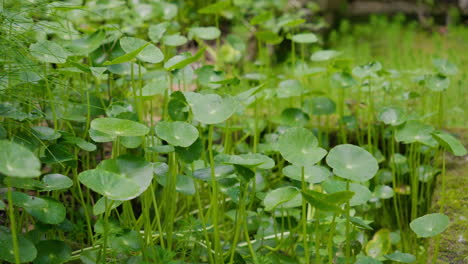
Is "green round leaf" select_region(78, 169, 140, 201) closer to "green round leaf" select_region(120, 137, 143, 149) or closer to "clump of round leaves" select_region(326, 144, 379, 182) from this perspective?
"green round leaf" select_region(120, 137, 143, 149)

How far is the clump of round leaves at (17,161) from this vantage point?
0.79 m

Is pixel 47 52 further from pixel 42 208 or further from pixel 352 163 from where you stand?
pixel 352 163

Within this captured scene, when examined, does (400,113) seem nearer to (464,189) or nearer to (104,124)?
(464,189)

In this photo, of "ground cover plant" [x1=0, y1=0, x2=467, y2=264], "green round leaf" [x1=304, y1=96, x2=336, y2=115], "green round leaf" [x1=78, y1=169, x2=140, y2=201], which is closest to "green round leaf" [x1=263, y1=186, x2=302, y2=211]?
"ground cover plant" [x1=0, y1=0, x2=467, y2=264]

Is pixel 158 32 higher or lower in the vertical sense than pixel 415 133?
higher

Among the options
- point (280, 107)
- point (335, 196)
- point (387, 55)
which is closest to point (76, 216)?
point (335, 196)

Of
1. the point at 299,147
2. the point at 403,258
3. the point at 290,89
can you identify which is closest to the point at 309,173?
the point at 299,147

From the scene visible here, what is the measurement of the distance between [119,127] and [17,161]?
29 centimetres

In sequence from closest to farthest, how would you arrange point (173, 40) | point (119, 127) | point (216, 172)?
1. point (119, 127)
2. point (216, 172)
3. point (173, 40)

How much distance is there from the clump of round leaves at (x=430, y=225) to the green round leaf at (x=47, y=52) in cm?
91

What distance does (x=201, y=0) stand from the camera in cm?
331

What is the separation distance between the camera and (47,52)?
127 cm

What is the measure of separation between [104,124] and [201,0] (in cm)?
236

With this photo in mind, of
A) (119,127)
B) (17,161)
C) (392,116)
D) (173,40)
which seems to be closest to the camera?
(17,161)
